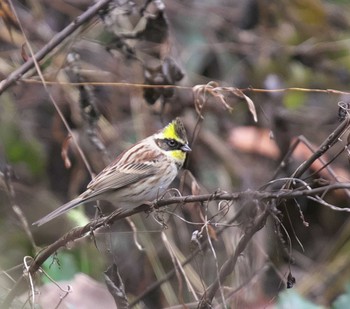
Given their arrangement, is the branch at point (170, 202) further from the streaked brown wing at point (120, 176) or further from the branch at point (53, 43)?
the branch at point (53, 43)

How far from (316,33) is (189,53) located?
874mm

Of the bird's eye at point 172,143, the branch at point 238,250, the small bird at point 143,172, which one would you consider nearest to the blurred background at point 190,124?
the small bird at point 143,172

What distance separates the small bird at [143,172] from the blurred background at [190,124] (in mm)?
250

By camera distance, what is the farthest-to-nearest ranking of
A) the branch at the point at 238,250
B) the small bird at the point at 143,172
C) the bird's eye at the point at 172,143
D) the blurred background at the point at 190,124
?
the blurred background at the point at 190,124 → the bird's eye at the point at 172,143 → the small bird at the point at 143,172 → the branch at the point at 238,250

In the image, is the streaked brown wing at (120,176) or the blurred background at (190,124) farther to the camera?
the blurred background at (190,124)

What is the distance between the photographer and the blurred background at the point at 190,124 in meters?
4.30

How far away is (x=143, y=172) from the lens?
142 inches

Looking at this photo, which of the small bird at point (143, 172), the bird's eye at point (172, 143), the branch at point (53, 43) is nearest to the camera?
the branch at point (53, 43)

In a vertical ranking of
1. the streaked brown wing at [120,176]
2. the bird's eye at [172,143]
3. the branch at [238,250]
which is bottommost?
the streaked brown wing at [120,176]

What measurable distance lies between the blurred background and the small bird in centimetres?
25

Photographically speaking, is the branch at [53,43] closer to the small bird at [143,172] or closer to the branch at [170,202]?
the small bird at [143,172]

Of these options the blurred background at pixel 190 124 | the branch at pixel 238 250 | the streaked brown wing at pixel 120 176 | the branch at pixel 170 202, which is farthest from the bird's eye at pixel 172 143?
the branch at pixel 238 250

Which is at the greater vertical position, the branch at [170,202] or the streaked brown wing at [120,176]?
the branch at [170,202]

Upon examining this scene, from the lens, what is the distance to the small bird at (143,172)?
3449 mm
